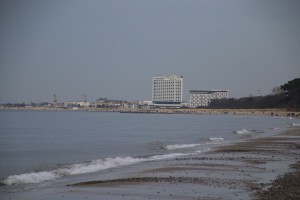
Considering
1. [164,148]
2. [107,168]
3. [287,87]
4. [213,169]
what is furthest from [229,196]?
[287,87]

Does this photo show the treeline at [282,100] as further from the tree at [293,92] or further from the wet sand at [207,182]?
the wet sand at [207,182]

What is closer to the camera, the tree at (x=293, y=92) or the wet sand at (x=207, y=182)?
the wet sand at (x=207, y=182)

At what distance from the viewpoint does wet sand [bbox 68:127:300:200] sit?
39.6 feet

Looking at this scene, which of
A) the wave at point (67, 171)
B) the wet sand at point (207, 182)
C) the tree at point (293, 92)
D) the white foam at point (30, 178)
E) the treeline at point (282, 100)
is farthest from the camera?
the treeline at point (282, 100)

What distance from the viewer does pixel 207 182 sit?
47.2ft

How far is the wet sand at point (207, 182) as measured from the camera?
1206 cm

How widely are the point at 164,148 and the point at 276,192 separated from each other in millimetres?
19991

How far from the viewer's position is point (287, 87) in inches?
5094

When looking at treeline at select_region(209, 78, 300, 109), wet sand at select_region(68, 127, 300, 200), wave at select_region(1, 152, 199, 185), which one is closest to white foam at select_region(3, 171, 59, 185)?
wave at select_region(1, 152, 199, 185)

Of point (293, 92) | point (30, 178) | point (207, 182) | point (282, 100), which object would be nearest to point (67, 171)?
point (30, 178)

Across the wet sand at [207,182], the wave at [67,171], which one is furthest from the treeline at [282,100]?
the wet sand at [207,182]

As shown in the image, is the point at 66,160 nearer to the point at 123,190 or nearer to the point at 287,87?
the point at 123,190

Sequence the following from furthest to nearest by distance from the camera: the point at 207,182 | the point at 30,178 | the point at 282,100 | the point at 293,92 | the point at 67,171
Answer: the point at 282,100 → the point at 293,92 → the point at 67,171 → the point at 30,178 → the point at 207,182

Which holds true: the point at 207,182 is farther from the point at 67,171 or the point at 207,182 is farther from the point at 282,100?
the point at 282,100
